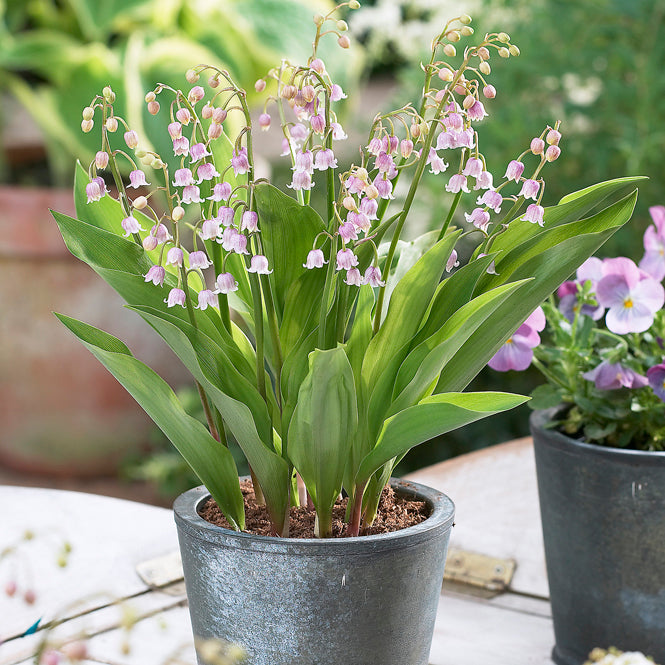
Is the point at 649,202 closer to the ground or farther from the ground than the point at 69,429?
farther from the ground

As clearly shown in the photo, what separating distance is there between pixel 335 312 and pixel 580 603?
12.6 inches

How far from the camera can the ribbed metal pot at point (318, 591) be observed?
51 cm

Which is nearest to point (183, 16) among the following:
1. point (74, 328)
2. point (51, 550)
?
point (51, 550)

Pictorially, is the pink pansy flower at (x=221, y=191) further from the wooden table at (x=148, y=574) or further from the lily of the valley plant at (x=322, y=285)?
the wooden table at (x=148, y=574)

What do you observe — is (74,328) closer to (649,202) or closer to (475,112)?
(475,112)

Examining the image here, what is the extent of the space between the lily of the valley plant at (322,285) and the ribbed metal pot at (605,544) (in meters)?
0.16

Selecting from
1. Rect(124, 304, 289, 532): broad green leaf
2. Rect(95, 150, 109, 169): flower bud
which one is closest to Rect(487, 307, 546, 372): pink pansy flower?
Rect(124, 304, 289, 532): broad green leaf

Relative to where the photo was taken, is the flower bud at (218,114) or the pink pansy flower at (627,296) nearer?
the flower bud at (218,114)

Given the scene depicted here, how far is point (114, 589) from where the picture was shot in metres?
0.80

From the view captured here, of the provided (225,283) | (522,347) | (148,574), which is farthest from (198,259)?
(148,574)

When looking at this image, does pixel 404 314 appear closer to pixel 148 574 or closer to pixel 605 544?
pixel 605 544

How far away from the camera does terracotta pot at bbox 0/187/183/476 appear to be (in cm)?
204

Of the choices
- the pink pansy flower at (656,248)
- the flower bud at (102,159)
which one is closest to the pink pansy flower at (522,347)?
the pink pansy flower at (656,248)

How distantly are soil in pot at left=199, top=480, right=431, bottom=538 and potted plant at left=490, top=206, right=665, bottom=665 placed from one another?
139mm
